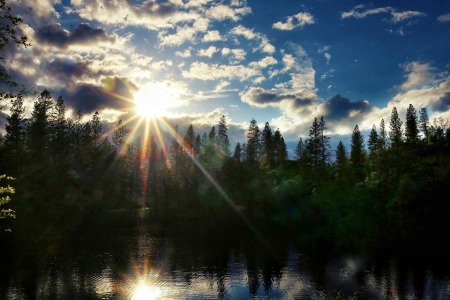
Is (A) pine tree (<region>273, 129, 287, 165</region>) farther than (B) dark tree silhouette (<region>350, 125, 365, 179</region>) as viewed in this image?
Yes

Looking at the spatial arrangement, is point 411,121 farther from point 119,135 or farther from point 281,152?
point 119,135

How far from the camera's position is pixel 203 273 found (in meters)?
47.8

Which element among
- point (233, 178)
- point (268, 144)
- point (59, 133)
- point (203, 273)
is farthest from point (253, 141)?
point (203, 273)

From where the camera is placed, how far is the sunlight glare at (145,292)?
37.5m

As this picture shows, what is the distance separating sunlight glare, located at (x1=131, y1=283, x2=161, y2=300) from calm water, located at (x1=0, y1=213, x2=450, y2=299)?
103 millimetres

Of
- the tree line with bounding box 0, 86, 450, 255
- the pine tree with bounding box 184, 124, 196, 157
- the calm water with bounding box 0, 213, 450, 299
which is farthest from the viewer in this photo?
the pine tree with bounding box 184, 124, 196, 157

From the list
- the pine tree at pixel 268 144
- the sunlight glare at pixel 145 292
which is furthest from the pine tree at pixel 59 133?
the sunlight glare at pixel 145 292

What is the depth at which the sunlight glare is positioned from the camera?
123ft

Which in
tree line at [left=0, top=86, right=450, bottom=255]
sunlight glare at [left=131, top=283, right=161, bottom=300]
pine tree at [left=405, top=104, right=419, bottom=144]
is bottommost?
sunlight glare at [left=131, top=283, right=161, bottom=300]

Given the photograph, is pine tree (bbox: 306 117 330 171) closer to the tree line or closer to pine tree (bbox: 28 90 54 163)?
the tree line

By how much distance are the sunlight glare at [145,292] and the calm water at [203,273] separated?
0.10m

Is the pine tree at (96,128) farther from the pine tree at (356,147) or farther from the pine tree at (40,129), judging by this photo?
the pine tree at (356,147)

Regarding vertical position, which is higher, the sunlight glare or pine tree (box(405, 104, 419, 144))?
pine tree (box(405, 104, 419, 144))

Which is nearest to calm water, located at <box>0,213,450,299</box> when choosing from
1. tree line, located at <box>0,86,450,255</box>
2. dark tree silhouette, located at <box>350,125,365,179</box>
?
tree line, located at <box>0,86,450,255</box>
